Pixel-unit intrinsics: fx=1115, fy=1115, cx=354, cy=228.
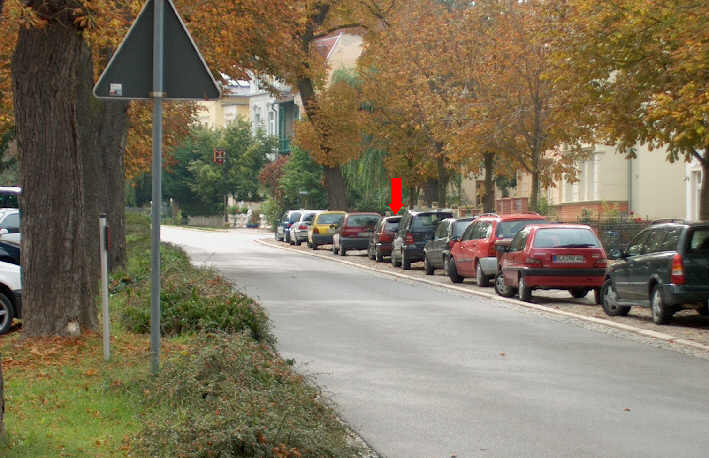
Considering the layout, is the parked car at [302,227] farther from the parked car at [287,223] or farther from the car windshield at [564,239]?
the car windshield at [564,239]

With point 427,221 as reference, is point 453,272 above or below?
below

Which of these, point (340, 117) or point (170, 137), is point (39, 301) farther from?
point (340, 117)

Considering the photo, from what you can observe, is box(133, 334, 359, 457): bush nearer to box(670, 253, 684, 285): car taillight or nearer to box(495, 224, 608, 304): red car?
box(670, 253, 684, 285): car taillight

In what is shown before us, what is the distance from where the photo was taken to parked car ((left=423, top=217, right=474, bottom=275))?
95.1ft

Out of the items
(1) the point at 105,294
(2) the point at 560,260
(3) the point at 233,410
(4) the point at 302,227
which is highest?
(1) the point at 105,294

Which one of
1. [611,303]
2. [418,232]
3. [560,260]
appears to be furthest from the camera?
[418,232]

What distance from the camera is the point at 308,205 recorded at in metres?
73.2

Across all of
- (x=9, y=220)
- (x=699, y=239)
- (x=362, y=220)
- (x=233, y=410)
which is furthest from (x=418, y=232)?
(x=233, y=410)

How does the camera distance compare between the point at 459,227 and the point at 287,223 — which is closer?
the point at 459,227

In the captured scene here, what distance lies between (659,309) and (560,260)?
14.0 feet

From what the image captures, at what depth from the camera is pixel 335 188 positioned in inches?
1999

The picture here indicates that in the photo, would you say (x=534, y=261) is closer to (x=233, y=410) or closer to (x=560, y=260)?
(x=560, y=260)

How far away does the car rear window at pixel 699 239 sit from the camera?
16484mm

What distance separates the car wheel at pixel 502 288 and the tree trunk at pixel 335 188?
27.1 metres
